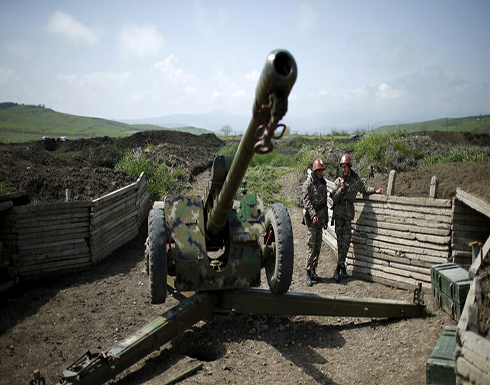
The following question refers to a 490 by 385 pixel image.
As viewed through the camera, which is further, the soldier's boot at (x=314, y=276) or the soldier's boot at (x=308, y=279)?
the soldier's boot at (x=314, y=276)

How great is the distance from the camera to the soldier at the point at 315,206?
7223 mm

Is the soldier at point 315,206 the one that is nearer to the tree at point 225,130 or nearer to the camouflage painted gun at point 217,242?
the camouflage painted gun at point 217,242

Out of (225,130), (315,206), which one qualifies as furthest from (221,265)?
(225,130)

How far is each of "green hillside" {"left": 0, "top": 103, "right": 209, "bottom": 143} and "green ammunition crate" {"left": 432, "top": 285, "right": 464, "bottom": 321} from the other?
50.5 meters

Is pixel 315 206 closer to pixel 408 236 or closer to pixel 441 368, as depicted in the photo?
pixel 408 236

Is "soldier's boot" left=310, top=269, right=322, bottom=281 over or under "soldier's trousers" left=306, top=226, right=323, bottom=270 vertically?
under

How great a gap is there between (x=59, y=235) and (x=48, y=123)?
64.3m

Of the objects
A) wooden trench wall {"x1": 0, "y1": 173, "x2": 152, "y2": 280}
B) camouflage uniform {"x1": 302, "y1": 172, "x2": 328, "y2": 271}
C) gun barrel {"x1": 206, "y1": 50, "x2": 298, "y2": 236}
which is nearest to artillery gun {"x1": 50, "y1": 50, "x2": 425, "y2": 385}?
gun barrel {"x1": 206, "y1": 50, "x2": 298, "y2": 236}

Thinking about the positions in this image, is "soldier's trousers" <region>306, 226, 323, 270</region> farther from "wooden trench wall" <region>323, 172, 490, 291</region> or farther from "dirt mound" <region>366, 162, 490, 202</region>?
"dirt mound" <region>366, 162, 490, 202</region>

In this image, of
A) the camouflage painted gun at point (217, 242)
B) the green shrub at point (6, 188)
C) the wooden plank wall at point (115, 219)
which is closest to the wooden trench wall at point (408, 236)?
the camouflage painted gun at point (217, 242)

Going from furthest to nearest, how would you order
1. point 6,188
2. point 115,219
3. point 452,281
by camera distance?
point 115,219 → point 6,188 → point 452,281

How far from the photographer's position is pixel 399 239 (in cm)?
675

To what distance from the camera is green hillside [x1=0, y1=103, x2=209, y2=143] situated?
53.7 m

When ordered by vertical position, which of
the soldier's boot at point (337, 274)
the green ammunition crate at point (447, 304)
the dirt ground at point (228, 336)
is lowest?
the dirt ground at point (228, 336)
